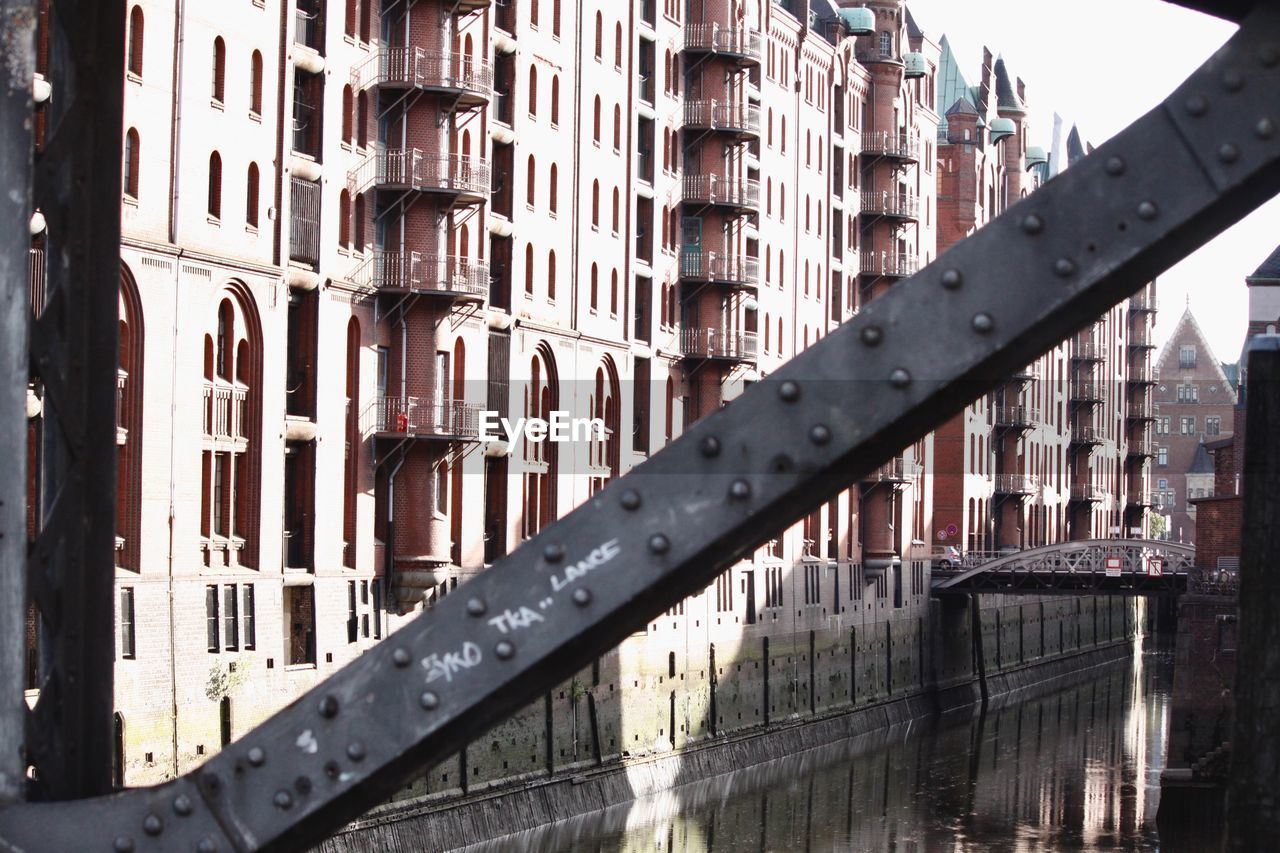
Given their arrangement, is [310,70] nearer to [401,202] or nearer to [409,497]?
[401,202]

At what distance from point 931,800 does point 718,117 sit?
15.8 meters

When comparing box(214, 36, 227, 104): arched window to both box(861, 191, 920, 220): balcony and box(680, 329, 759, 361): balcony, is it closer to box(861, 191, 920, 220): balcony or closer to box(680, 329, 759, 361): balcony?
box(680, 329, 759, 361): balcony

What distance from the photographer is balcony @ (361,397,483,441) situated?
33906 millimetres

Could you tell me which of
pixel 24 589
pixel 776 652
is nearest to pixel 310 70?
pixel 776 652

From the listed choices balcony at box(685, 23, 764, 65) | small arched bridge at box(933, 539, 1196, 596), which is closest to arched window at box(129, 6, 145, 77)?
balcony at box(685, 23, 764, 65)

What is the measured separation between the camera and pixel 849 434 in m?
3.57

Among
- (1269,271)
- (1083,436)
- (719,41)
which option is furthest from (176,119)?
(1083,436)

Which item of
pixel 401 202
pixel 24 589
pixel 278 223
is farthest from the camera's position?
pixel 401 202

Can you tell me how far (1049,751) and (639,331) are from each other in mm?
16062

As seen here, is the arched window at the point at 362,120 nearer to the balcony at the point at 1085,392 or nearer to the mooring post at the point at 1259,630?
the mooring post at the point at 1259,630

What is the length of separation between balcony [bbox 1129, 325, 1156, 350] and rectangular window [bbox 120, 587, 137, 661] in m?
76.4

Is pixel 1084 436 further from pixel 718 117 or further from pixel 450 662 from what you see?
pixel 450 662

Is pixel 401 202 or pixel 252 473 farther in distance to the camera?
pixel 401 202

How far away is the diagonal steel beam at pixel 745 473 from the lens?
3.44 metres
